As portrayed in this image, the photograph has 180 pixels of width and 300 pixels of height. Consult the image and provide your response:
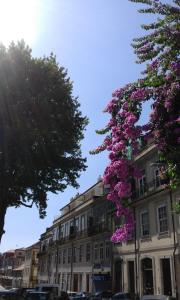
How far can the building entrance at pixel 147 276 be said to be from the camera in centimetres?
2822

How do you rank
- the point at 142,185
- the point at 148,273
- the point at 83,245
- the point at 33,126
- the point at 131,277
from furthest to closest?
the point at 83,245 → the point at 131,277 → the point at 142,185 → the point at 148,273 → the point at 33,126

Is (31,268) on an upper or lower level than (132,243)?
lower

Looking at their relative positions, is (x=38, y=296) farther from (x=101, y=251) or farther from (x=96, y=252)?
(x=96, y=252)

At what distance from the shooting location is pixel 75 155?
25891 millimetres

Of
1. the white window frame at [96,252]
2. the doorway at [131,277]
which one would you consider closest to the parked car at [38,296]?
the doorway at [131,277]

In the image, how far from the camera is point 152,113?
991 cm

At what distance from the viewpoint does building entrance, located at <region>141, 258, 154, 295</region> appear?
2822cm

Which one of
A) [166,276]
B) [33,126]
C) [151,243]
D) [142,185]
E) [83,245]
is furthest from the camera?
[83,245]

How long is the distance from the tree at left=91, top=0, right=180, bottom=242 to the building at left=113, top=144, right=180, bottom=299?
14452 mm

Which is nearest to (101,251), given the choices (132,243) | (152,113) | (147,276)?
(132,243)

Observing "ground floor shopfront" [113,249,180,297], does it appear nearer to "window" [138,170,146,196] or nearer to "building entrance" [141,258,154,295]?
"building entrance" [141,258,154,295]

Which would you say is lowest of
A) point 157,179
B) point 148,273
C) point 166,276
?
point 166,276

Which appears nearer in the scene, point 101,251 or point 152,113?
point 152,113

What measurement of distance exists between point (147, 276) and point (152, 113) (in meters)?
21.9
